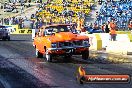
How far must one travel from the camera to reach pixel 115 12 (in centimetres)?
5866

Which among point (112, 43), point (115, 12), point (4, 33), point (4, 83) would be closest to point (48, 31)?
point (112, 43)

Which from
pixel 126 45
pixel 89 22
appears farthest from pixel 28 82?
pixel 89 22

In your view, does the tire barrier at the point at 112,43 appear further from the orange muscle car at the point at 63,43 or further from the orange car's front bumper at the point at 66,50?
the orange car's front bumper at the point at 66,50

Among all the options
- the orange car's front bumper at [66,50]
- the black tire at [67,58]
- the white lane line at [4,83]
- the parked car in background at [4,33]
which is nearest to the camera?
the white lane line at [4,83]

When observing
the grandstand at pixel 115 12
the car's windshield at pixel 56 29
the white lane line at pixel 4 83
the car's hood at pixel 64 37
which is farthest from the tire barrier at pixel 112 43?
the grandstand at pixel 115 12

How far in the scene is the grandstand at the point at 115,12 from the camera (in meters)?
56.3

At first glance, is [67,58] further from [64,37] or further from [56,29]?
[64,37]

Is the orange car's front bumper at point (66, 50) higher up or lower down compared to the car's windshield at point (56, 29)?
lower down

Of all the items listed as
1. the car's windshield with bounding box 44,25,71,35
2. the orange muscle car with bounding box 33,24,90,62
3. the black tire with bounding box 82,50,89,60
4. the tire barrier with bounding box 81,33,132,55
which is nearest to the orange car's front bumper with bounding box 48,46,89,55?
the orange muscle car with bounding box 33,24,90,62

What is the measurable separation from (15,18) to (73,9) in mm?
11580

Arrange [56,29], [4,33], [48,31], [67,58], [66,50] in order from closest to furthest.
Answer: [66,50]
[56,29]
[48,31]
[67,58]
[4,33]

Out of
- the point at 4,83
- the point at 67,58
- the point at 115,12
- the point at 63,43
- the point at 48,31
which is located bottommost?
the point at 67,58

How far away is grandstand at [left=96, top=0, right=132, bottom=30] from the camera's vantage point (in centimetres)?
5634

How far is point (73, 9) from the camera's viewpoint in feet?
221
